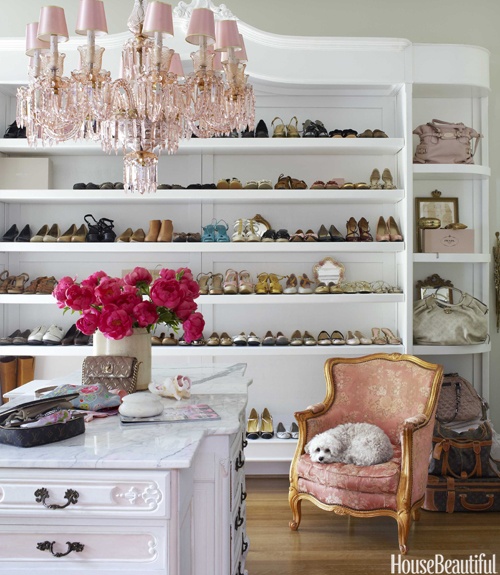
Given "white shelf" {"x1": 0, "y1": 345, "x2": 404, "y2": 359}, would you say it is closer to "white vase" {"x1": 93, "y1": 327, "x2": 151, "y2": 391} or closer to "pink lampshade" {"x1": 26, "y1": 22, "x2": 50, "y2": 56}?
"white vase" {"x1": 93, "y1": 327, "x2": 151, "y2": 391}

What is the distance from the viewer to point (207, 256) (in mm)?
4398

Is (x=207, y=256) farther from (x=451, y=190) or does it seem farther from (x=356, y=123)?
(x=451, y=190)

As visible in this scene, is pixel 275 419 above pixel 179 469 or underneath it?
underneath

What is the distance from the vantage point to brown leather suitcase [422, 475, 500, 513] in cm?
342

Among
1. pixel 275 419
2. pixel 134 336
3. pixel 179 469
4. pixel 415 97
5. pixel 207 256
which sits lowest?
pixel 275 419

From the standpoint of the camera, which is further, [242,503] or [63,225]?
[63,225]

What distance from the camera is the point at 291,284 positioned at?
421cm

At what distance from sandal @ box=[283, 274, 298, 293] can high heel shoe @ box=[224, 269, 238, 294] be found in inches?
13.4

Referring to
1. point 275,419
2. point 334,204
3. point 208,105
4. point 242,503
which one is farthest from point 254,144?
point 242,503

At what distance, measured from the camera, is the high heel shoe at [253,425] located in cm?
404

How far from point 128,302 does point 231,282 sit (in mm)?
1948

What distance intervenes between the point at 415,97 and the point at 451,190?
72 centimetres

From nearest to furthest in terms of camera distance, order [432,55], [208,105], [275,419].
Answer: [208,105], [432,55], [275,419]

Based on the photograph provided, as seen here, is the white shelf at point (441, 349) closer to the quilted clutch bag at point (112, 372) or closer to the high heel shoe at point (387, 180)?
the high heel shoe at point (387, 180)
